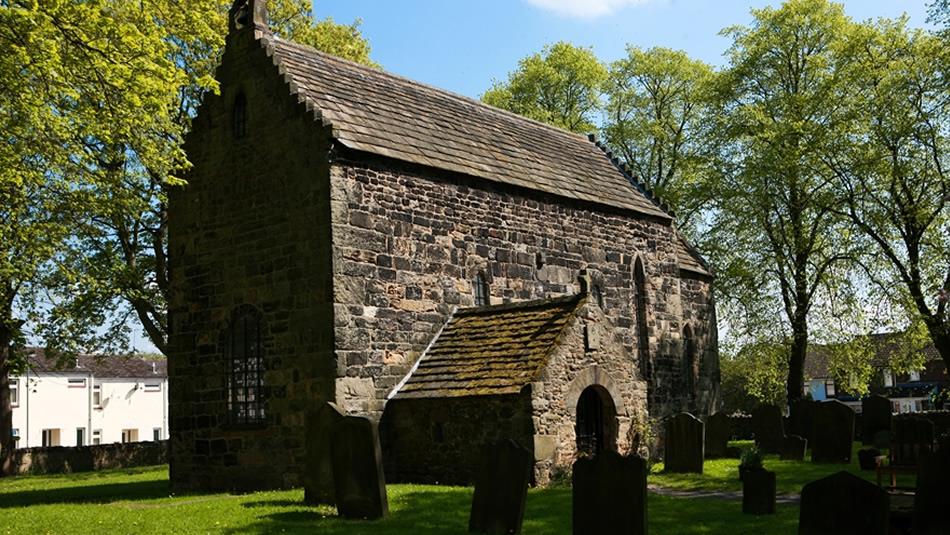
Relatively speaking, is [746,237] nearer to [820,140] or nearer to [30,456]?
[820,140]

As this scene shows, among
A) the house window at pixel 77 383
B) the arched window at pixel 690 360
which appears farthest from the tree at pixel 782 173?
the house window at pixel 77 383

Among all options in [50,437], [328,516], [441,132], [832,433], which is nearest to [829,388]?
[832,433]

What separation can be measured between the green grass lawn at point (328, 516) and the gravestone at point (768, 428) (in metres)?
10.4

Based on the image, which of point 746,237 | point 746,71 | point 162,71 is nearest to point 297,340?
point 162,71

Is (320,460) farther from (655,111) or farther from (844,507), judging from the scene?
(655,111)

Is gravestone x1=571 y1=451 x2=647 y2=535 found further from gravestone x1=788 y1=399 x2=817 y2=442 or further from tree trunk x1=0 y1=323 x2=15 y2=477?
tree trunk x1=0 y1=323 x2=15 y2=477

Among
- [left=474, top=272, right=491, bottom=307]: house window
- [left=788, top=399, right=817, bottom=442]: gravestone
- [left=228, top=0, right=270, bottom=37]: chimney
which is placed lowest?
[left=788, top=399, right=817, bottom=442]: gravestone

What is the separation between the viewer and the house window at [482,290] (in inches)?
838

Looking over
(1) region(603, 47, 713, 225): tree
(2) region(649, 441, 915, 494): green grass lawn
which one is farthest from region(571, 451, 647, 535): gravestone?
(1) region(603, 47, 713, 225): tree

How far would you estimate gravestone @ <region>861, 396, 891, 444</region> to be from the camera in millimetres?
26469

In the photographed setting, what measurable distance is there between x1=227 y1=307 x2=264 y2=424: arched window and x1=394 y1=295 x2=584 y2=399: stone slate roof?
3150 millimetres

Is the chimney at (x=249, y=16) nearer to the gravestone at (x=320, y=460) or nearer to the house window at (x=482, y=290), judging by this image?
the house window at (x=482, y=290)

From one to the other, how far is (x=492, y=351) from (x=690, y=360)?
14.1 metres

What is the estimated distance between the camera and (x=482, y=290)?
21375 mm
